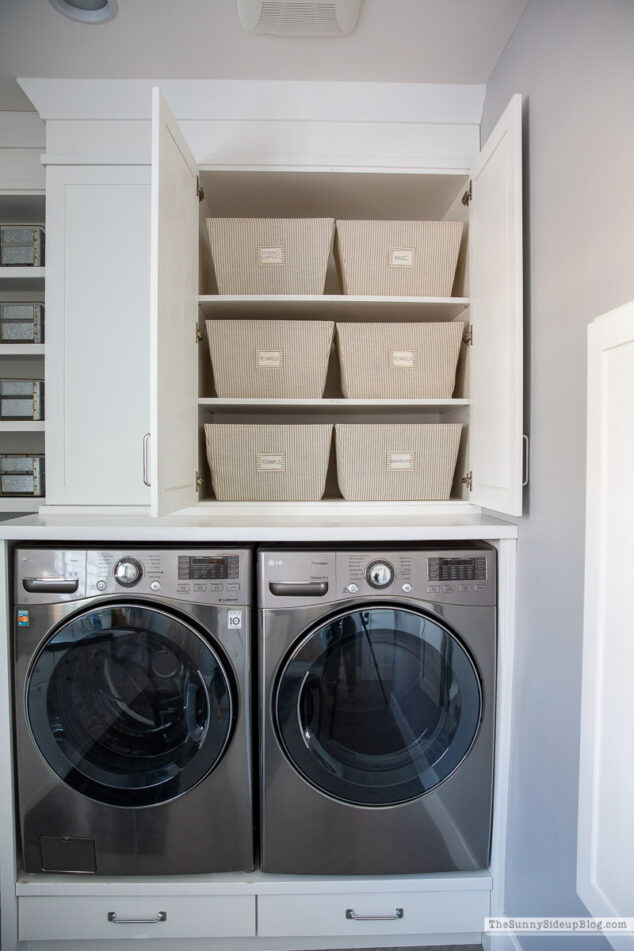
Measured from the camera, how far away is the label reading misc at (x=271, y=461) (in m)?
1.66

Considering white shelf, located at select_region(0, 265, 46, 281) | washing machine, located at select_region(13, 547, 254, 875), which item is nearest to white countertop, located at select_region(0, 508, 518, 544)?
washing machine, located at select_region(13, 547, 254, 875)

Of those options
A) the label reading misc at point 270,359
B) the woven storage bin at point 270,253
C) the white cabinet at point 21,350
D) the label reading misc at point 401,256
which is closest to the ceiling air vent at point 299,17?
the woven storage bin at point 270,253

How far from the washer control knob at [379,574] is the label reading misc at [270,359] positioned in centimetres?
74

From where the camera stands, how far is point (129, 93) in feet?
5.30

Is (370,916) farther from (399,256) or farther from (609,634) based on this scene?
(399,256)

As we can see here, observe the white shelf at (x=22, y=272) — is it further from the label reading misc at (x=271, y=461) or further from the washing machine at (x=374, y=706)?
the washing machine at (x=374, y=706)

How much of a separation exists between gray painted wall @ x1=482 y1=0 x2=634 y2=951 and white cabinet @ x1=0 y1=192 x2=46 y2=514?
1.71m

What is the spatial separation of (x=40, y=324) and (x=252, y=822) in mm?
1866

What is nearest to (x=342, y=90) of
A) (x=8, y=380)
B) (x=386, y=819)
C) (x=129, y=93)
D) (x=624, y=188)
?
(x=129, y=93)

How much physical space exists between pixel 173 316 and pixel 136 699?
42.5 inches

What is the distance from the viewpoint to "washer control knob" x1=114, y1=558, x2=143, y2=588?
137 centimetres

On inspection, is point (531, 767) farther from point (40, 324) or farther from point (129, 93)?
point (129, 93)

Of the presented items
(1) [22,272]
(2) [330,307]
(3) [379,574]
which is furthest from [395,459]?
(1) [22,272]

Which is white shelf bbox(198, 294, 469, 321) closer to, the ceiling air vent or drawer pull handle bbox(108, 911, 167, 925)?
the ceiling air vent
